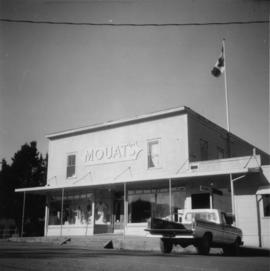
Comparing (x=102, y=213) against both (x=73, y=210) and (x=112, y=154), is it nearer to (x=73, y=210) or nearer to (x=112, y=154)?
(x=73, y=210)

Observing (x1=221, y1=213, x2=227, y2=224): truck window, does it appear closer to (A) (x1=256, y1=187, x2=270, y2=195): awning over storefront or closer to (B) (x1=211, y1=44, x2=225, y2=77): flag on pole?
(A) (x1=256, y1=187, x2=270, y2=195): awning over storefront

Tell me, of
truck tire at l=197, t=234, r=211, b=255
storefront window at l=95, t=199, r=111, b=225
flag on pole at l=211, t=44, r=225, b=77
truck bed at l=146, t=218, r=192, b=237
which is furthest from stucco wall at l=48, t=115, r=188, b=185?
truck tire at l=197, t=234, r=211, b=255

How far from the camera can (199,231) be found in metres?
12.8

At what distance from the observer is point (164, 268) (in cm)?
801

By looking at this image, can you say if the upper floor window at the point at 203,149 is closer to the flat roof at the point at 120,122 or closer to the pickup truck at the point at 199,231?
the flat roof at the point at 120,122

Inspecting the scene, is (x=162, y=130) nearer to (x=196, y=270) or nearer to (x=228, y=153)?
(x=228, y=153)

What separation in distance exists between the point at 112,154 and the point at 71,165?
368 centimetres

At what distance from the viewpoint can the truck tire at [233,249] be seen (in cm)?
1491

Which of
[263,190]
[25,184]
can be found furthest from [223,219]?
[25,184]

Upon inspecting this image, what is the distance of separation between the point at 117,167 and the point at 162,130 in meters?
3.79

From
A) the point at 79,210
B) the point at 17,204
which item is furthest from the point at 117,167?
the point at 17,204

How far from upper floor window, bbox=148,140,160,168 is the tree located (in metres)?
14.1

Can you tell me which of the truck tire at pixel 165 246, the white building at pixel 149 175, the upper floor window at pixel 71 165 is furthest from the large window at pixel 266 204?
the upper floor window at pixel 71 165

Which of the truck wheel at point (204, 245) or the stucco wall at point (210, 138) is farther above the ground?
the stucco wall at point (210, 138)
